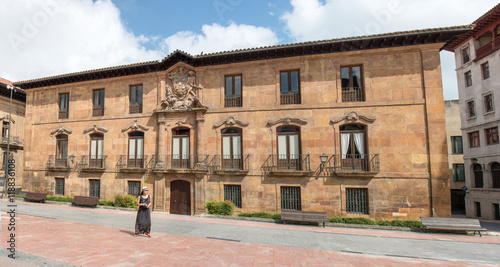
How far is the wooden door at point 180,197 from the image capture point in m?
18.2

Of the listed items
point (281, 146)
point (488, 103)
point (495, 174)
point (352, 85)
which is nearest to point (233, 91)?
point (281, 146)

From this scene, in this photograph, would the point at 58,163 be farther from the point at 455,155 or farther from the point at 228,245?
the point at 455,155

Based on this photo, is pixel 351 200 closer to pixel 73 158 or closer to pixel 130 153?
pixel 130 153

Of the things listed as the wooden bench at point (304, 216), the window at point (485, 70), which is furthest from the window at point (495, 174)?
the wooden bench at point (304, 216)

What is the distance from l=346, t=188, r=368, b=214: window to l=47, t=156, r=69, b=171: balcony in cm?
2039

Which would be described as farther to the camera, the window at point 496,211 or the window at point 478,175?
the window at point 478,175

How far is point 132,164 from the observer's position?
64.8ft

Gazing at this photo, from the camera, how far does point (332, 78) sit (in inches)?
663

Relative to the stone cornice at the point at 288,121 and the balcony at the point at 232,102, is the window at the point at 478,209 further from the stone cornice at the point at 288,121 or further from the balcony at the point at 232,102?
the balcony at the point at 232,102

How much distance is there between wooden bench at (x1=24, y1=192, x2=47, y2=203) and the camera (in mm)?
20484

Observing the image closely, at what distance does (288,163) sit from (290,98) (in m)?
4.06

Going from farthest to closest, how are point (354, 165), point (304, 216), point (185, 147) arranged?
point (185, 147) < point (354, 165) < point (304, 216)

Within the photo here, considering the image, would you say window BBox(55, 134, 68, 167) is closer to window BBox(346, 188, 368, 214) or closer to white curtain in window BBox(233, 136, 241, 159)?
white curtain in window BBox(233, 136, 241, 159)

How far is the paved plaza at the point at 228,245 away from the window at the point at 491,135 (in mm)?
15902
